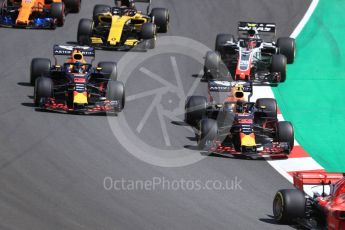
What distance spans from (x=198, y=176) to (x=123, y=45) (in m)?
11.8

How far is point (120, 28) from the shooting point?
32625mm

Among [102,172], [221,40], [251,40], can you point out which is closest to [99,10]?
[221,40]

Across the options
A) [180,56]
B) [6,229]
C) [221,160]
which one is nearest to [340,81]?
[180,56]

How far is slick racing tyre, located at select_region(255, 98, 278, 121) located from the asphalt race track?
1.82 meters

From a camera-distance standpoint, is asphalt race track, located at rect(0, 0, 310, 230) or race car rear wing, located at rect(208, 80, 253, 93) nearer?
asphalt race track, located at rect(0, 0, 310, 230)

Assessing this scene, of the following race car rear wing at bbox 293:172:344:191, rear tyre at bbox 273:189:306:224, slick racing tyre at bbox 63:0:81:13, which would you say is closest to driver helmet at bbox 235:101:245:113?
race car rear wing at bbox 293:172:344:191

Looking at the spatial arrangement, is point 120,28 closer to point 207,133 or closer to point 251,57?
point 251,57

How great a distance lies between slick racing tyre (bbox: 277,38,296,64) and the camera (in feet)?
105

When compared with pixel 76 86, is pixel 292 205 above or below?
below

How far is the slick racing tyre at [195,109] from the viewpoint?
25.1 m

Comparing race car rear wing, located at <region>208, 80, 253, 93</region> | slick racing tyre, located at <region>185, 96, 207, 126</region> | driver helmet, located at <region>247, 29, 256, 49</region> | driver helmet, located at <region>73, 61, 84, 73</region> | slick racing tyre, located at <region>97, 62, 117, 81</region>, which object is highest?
driver helmet, located at <region>247, 29, 256, 49</region>

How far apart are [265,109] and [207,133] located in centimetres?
225

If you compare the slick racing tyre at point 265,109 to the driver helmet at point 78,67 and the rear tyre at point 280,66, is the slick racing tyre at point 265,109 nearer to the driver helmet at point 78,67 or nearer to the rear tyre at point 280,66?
the driver helmet at point 78,67

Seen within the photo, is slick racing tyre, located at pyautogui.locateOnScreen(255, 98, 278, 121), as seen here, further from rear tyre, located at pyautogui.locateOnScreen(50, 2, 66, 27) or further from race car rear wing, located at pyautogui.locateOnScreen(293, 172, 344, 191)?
rear tyre, located at pyautogui.locateOnScreen(50, 2, 66, 27)
